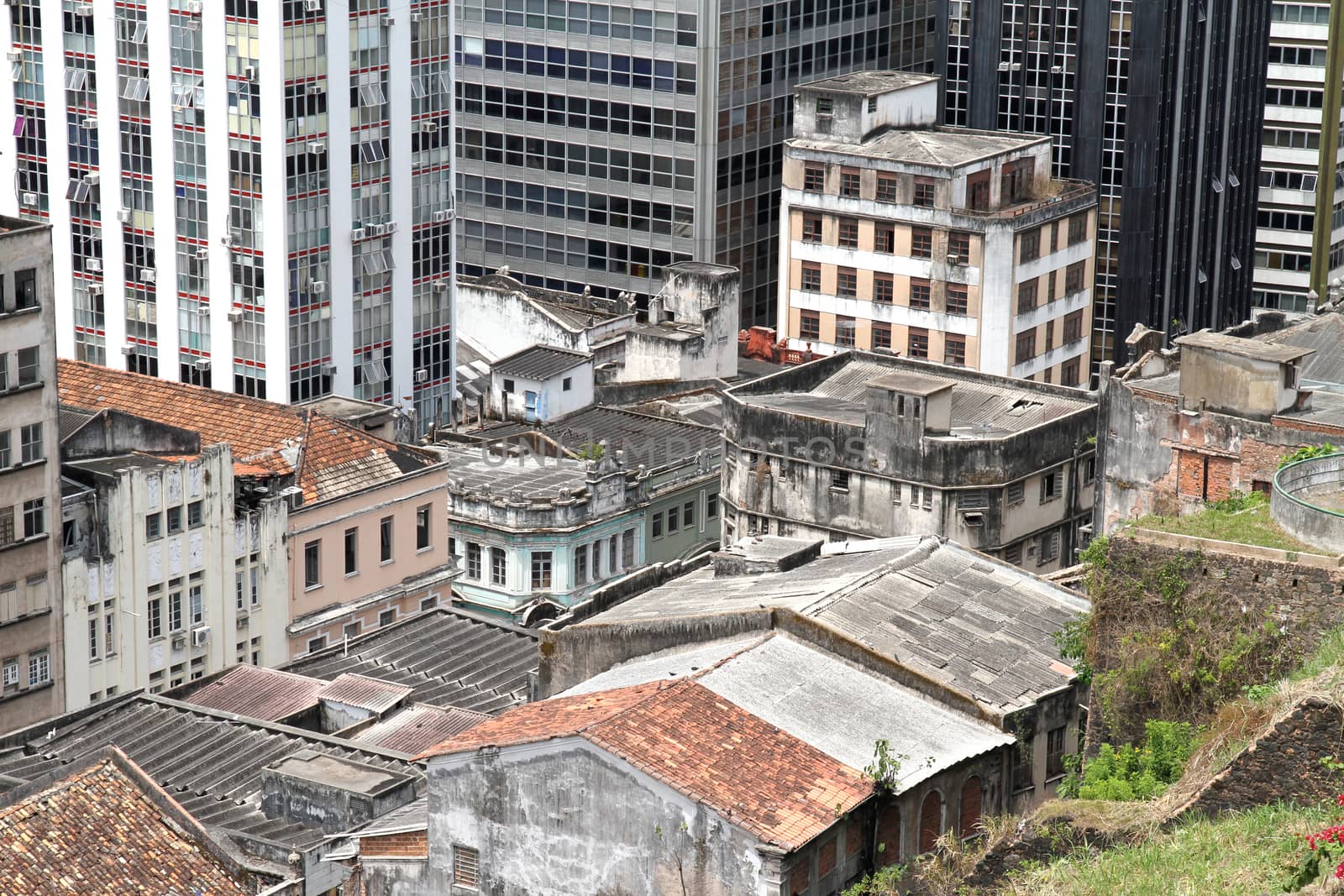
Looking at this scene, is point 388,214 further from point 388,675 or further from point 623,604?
point 623,604

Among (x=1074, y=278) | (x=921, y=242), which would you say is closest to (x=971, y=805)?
(x=921, y=242)

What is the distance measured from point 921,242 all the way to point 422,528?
41.0m

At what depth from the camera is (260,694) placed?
74188 mm

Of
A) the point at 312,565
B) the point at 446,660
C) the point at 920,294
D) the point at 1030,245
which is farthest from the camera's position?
the point at 920,294

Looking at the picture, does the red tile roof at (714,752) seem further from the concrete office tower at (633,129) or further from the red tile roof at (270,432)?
the concrete office tower at (633,129)

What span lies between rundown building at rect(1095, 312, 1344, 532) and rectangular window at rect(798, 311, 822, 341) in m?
44.7

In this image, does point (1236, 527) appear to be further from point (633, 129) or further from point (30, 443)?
point (633, 129)

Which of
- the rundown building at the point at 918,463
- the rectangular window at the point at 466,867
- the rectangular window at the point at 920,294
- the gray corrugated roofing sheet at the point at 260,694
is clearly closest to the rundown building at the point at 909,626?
the gray corrugated roofing sheet at the point at 260,694

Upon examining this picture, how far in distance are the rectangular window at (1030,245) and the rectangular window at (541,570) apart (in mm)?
32532

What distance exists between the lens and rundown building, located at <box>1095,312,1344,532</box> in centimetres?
7294

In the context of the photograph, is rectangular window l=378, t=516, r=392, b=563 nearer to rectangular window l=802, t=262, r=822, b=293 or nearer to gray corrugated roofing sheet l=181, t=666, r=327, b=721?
gray corrugated roofing sheet l=181, t=666, r=327, b=721

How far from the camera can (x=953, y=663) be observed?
62.4 metres

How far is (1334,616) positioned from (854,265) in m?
73.0

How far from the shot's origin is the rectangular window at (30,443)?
76188 millimetres
